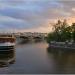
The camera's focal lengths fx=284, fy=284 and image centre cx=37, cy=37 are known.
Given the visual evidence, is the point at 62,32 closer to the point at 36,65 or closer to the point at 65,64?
the point at 65,64

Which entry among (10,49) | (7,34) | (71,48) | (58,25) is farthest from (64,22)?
(10,49)

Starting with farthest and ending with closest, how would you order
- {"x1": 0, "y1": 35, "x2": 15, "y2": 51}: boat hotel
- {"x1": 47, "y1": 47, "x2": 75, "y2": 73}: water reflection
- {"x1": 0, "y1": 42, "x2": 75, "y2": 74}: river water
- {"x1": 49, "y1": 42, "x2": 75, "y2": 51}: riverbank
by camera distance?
{"x1": 49, "y1": 42, "x2": 75, "y2": 51}: riverbank, {"x1": 0, "y1": 35, "x2": 15, "y2": 51}: boat hotel, {"x1": 47, "y1": 47, "x2": 75, "y2": 73}: water reflection, {"x1": 0, "y1": 42, "x2": 75, "y2": 74}: river water

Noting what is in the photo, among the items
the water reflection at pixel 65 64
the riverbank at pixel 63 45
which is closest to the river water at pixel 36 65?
the water reflection at pixel 65 64

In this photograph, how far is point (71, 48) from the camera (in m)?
22.5

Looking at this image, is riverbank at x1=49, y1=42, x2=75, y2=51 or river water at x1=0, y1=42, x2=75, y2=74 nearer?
river water at x1=0, y1=42, x2=75, y2=74

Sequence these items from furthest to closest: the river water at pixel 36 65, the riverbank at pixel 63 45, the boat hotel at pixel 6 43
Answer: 1. the riverbank at pixel 63 45
2. the boat hotel at pixel 6 43
3. the river water at pixel 36 65

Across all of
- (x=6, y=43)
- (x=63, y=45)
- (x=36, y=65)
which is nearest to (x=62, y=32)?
(x=63, y=45)

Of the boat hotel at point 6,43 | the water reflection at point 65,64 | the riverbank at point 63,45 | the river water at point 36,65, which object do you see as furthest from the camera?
the riverbank at point 63,45

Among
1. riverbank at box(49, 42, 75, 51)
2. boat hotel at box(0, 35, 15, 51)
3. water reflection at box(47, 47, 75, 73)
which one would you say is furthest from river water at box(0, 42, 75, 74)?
riverbank at box(49, 42, 75, 51)

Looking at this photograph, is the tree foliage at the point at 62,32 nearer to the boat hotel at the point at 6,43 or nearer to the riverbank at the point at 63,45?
the riverbank at the point at 63,45

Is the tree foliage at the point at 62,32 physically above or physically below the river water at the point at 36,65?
above

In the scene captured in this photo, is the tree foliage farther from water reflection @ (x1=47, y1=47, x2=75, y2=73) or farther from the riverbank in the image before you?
water reflection @ (x1=47, y1=47, x2=75, y2=73)

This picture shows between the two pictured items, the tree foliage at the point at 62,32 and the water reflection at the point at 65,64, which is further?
the tree foliage at the point at 62,32

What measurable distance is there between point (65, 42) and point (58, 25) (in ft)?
5.42
